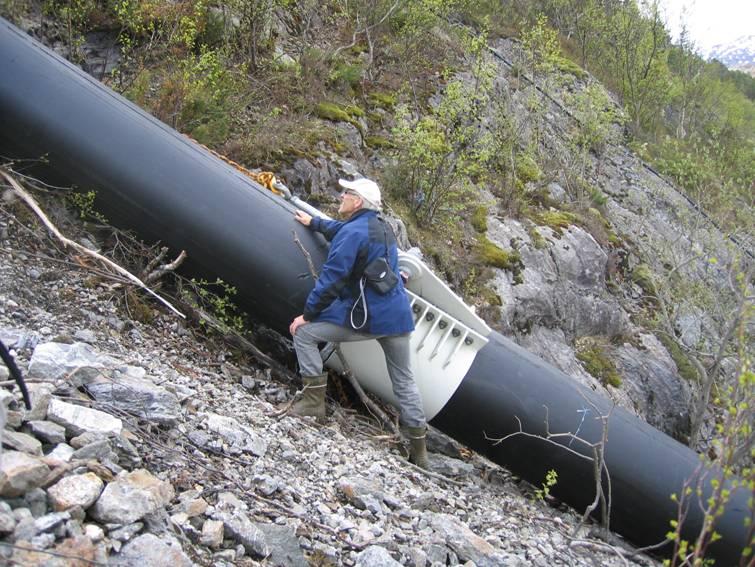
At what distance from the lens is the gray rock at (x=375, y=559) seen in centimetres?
316

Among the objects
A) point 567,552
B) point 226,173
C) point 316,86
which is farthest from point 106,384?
point 316,86

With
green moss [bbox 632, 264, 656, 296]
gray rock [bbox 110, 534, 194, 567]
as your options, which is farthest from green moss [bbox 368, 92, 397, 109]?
gray rock [bbox 110, 534, 194, 567]

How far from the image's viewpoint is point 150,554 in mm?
2539

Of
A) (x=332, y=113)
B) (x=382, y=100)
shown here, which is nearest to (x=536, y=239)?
Result: (x=382, y=100)

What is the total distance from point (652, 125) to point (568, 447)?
1929cm

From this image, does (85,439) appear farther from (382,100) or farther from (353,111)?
(382,100)

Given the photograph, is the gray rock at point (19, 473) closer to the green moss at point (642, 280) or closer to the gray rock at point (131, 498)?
the gray rock at point (131, 498)

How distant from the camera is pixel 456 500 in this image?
15.1 feet

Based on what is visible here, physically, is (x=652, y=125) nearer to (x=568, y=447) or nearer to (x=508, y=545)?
(x=568, y=447)

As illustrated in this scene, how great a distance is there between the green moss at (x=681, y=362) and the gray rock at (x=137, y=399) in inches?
377

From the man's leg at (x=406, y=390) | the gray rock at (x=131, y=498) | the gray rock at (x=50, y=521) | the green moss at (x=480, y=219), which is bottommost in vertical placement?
the gray rock at (x=50, y=521)

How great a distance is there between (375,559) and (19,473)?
1.54m

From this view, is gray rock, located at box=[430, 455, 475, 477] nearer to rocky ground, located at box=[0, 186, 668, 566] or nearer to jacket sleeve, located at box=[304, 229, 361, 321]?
rocky ground, located at box=[0, 186, 668, 566]

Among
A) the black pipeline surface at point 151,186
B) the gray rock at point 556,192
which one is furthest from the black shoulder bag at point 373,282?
the gray rock at point 556,192
